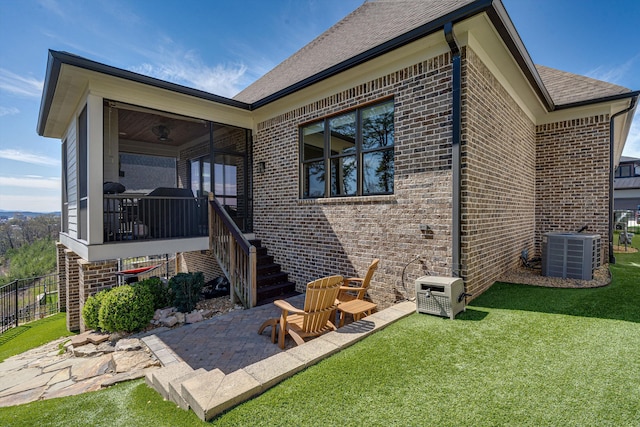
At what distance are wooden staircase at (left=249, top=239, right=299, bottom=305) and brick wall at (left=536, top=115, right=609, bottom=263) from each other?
267 inches

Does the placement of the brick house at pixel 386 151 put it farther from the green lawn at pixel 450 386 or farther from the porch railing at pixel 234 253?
the green lawn at pixel 450 386

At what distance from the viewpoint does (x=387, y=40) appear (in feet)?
15.6

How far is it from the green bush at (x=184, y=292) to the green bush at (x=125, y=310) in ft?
1.81

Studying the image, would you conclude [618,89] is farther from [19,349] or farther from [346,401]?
[19,349]

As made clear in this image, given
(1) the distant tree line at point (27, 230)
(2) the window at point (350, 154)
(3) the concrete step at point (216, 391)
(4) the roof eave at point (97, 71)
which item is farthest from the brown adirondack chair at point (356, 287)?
(1) the distant tree line at point (27, 230)

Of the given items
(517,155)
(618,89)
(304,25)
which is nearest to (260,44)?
(304,25)

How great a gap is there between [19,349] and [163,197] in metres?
4.68

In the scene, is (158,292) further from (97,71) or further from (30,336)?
(30,336)

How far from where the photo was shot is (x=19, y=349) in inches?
260

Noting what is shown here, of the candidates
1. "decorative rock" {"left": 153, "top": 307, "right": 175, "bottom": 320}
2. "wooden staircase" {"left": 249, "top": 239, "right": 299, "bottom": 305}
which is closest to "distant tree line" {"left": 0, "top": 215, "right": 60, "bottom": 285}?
"wooden staircase" {"left": 249, "top": 239, "right": 299, "bottom": 305}

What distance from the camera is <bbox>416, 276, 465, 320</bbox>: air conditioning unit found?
3.87 m

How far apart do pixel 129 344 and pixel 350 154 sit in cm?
485

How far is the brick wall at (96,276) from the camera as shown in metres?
5.61

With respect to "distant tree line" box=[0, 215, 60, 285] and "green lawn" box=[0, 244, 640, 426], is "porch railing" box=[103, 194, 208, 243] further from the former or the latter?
"distant tree line" box=[0, 215, 60, 285]
